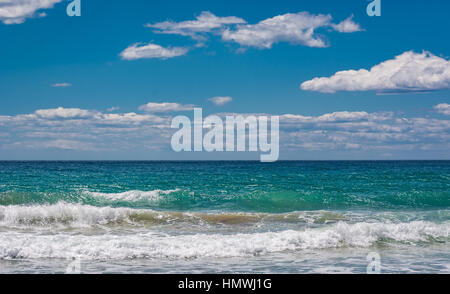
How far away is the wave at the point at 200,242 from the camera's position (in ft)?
37.9

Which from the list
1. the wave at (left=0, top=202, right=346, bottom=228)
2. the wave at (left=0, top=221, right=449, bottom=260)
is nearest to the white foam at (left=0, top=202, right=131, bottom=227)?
the wave at (left=0, top=202, right=346, bottom=228)

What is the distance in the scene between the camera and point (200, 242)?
12.7m

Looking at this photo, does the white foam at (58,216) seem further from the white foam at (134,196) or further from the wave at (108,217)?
the white foam at (134,196)

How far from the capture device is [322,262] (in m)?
11.0

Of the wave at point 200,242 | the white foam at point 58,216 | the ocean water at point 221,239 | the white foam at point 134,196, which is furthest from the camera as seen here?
the white foam at point 134,196

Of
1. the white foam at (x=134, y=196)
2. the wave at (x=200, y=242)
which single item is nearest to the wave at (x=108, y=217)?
the wave at (x=200, y=242)

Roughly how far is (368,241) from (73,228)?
33.3 feet

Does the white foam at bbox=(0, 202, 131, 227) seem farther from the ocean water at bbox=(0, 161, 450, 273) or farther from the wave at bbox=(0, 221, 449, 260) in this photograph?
the wave at bbox=(0, 221, 449, 260)

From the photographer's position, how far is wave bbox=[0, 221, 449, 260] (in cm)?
1154

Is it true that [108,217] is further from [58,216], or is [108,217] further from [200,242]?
[200,242]

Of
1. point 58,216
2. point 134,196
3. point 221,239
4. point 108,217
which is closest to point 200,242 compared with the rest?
point 221,239
